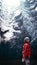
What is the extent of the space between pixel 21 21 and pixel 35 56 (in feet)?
2.02

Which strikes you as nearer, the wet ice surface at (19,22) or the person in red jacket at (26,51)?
the person in red jacket at (26,51)

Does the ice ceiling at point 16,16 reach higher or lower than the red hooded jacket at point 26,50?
higher

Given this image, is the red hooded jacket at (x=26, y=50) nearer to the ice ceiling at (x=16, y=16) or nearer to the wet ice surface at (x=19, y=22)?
the wet ice surface at (x=19, y=22)

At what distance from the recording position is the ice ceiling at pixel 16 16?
371 centimetres

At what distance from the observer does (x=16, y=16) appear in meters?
3.73

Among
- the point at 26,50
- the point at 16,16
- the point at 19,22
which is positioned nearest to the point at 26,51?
the point at 26,50

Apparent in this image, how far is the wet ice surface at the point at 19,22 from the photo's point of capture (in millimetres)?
3689

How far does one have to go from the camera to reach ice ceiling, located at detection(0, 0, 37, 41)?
371 cm

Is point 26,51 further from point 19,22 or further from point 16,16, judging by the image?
point 16,16

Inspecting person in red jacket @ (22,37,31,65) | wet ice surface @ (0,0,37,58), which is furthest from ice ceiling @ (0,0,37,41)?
person in red jacket @ (22,37,31,65)

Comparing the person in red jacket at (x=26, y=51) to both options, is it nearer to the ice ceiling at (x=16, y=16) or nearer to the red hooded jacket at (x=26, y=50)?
the red hooded jacket at (x=26, y=50)

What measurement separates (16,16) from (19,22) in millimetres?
111

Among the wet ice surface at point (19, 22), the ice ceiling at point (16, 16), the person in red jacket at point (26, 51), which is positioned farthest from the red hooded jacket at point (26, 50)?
the ice ceiling at point (16, 16)

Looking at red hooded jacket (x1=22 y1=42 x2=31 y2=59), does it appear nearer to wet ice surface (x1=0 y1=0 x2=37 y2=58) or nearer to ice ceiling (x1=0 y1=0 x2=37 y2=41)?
wet ice surface (x1=0 y1=0 x2=37 y2=58)
